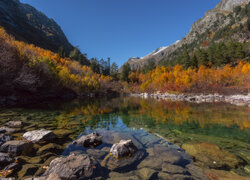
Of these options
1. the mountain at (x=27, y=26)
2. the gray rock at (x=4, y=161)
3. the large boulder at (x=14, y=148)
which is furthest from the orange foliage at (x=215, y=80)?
the mountain at (x=27, y=26)

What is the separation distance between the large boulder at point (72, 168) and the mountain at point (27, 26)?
109329mm

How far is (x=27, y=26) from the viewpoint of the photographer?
12375cm

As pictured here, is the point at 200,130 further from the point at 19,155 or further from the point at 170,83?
the point at 170,83

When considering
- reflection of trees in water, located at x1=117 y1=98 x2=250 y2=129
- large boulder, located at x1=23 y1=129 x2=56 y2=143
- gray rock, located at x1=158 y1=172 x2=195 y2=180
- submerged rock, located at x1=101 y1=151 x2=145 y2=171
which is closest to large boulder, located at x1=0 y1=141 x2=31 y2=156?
large boulder, located at x1=23 y1=129 x2=56 y2=143

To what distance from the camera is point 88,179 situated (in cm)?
369

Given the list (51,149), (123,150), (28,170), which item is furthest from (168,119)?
(28,170)

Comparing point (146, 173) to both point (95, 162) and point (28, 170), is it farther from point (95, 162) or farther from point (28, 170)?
point (28, 170)

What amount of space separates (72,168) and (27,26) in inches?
6518

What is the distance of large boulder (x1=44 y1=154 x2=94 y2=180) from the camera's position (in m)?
3.62

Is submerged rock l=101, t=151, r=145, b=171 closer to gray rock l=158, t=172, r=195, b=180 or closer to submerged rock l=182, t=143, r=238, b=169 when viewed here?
gray rock l=158, t=172, r=195, b=180

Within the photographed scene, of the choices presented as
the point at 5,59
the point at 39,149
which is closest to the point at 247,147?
the point at 39,149

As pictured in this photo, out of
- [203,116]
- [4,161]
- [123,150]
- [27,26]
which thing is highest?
[27,26]

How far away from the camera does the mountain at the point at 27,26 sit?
326 feet

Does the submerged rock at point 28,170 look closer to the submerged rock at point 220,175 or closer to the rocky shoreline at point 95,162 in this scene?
the rocky shoreline at point 95,162
